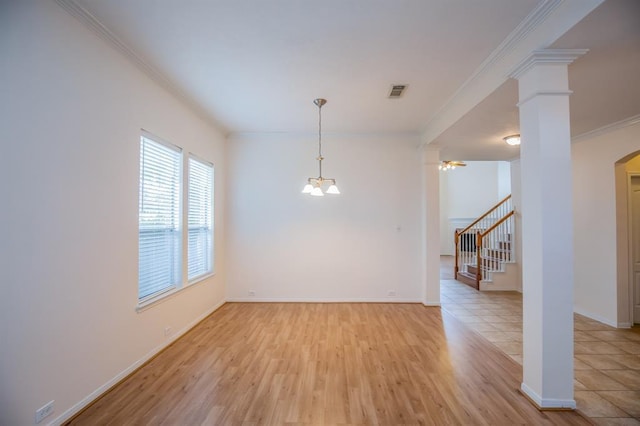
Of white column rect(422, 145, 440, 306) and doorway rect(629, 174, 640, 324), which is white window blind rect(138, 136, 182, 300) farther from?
doorway rect(629, 174, 640, 324)

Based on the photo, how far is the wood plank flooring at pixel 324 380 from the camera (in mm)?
2189

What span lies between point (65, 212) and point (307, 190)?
8.00ft

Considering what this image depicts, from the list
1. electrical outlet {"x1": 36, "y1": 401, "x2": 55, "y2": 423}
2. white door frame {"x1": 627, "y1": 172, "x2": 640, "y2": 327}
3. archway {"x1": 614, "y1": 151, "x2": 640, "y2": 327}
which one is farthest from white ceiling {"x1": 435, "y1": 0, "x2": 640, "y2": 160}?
electrical outlet {"x1": 36, "y1": 401, "x2": 55, "y2": 423}

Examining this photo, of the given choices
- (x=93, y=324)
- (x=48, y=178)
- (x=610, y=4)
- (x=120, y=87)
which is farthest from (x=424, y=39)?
(x=93, y=324)

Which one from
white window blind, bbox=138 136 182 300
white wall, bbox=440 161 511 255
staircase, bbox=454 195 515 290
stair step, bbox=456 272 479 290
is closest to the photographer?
white window blind, bbox=138 136 182 300

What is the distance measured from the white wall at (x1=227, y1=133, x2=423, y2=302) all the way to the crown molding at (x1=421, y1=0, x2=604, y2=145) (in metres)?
1.71

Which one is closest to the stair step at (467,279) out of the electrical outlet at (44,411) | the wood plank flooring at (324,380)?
the wood plank flooring at (324,380)

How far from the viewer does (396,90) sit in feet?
11.6

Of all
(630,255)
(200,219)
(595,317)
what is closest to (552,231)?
(630,255)

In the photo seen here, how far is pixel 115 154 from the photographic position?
263 centimetres

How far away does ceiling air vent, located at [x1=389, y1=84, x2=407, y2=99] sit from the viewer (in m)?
3.42

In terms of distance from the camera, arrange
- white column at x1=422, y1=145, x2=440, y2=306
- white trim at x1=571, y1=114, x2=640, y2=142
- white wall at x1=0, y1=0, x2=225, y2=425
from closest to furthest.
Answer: white wall at x1=0, y1=0, x2=225, y2=425
white trim at x1=571, y1=114, x2=640, y2=142
white column at x1=422, y1=145, x2=440, y2=306

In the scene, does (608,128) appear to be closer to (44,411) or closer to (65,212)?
(65,212)

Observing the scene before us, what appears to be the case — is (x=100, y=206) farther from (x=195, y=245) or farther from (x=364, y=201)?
(x=364, y=201)
